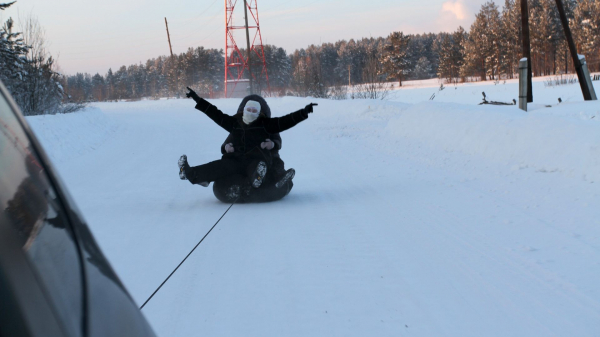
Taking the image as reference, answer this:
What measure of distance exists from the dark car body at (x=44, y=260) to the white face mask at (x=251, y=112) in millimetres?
5465

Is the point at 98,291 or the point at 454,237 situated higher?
the point at 98,291

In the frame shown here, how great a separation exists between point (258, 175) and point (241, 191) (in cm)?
37

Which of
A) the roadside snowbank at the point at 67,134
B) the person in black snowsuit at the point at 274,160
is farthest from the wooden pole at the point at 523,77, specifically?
the roadside snowbank at the point at 67,134

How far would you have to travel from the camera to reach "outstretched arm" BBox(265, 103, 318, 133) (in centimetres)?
639

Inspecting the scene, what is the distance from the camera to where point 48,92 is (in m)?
16.1

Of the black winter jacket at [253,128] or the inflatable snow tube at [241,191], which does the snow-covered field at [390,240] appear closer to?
the inflatable snow tube at [241,191]

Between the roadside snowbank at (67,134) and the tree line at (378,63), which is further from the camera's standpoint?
the tree line at (378,63)

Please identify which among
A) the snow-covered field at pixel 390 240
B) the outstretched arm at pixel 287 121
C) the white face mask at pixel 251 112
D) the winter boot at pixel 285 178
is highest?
the white face mask at pixel 251 112

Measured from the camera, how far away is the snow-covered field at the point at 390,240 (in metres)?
2.91

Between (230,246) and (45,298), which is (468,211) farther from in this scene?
(45,298)

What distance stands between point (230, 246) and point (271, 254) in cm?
44

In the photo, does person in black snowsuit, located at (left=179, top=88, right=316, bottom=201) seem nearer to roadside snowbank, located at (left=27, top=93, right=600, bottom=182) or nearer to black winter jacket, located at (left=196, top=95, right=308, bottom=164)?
black winter jacket, located at (left=196, top=95, right=308, bottom=164)

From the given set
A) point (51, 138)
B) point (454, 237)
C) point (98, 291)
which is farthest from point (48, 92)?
point (98, 291)

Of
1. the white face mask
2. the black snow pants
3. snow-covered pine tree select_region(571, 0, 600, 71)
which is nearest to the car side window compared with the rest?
the black snow pants
